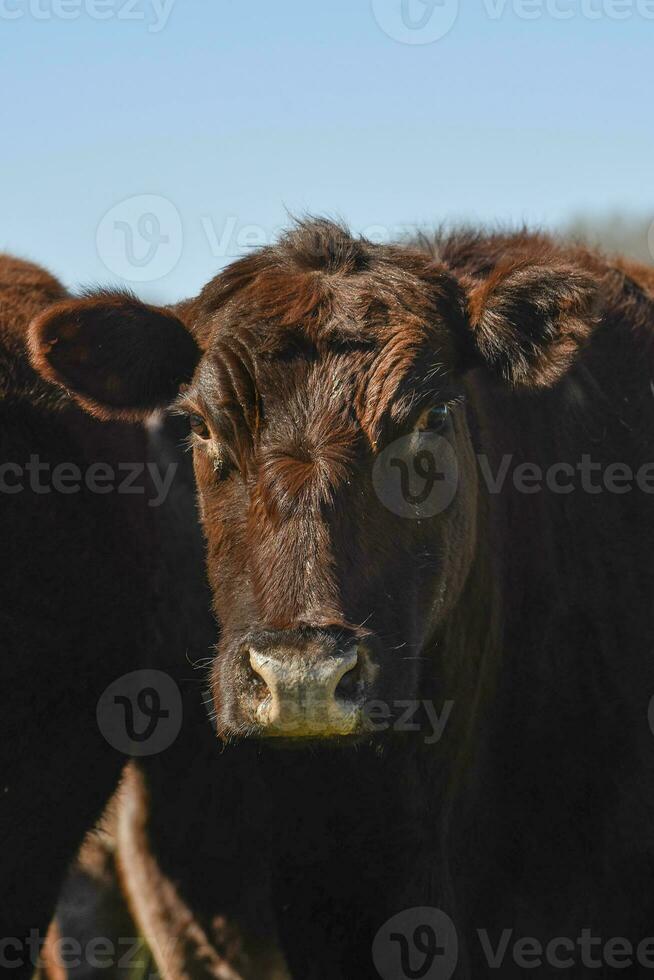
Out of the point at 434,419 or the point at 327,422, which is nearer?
the point at 327,422

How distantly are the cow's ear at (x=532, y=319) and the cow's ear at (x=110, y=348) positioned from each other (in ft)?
3.93

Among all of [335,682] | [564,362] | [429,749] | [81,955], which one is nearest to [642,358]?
[564,362]

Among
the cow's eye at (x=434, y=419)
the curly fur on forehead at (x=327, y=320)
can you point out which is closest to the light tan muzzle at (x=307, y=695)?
the curly fur on forehead at (x=327, y=320)

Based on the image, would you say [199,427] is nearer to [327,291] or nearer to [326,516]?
[327,291]

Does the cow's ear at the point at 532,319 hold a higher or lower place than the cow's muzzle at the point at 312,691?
higher

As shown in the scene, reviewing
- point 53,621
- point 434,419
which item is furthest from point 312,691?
point 53,621

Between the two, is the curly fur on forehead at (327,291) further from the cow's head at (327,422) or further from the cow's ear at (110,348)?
the cow's ear at (110,348)

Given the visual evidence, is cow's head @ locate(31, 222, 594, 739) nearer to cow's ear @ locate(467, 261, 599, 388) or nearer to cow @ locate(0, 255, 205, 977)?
cow's ear @ locate(467, 261, 599, 388)

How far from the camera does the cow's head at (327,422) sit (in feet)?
14.8

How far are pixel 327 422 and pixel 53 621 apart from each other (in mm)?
1902

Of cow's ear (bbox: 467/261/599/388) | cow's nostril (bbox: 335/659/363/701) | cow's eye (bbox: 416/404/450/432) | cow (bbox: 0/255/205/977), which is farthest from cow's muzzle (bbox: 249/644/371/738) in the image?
cow (bbox: 0/255/205/977)

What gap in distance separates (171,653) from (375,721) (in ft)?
7.19

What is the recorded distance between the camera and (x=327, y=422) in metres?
4.91

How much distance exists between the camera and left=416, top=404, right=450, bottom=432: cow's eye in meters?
5.16
